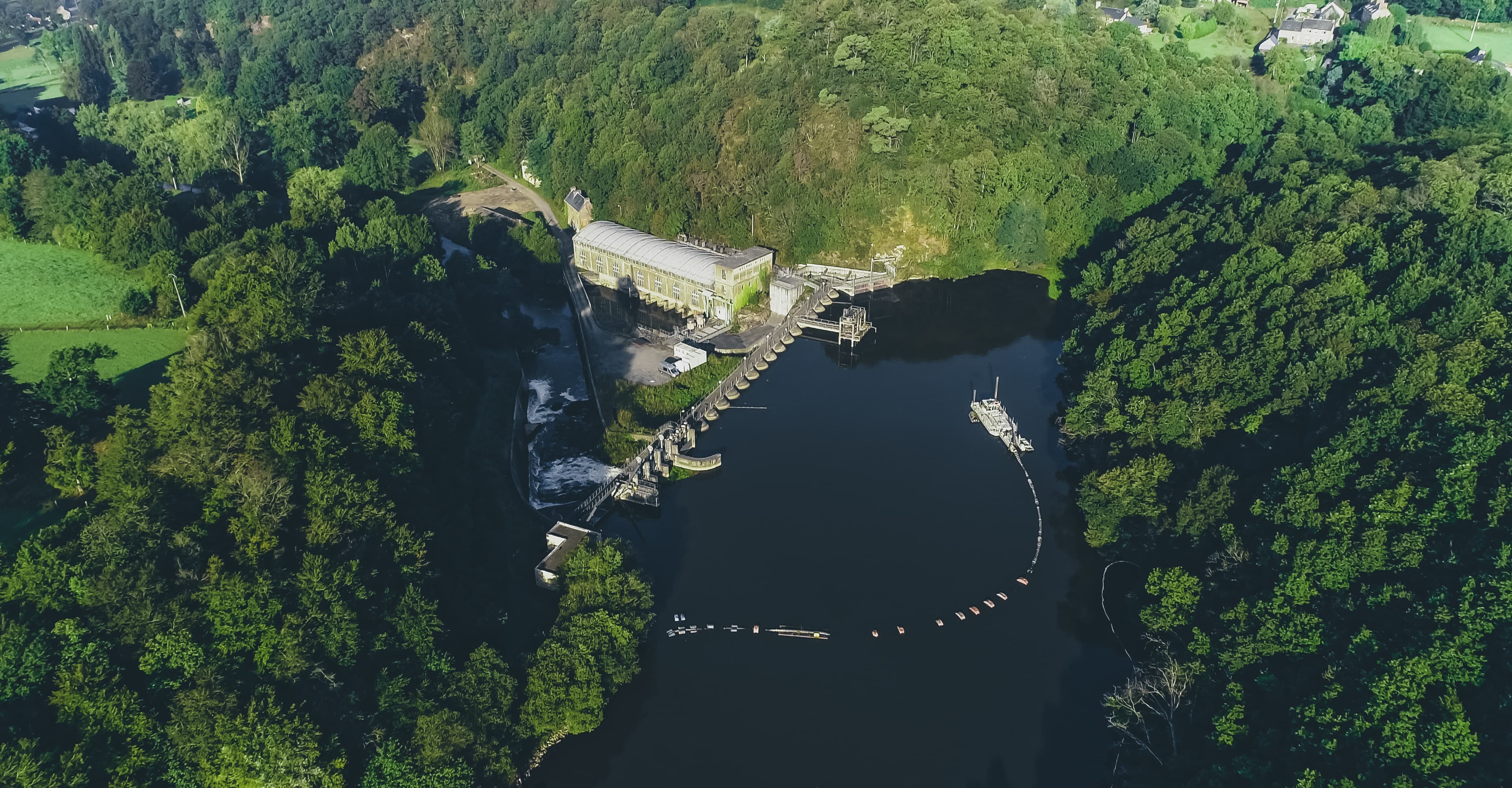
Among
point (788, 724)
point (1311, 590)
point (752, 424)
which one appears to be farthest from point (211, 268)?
point (1311, 590)

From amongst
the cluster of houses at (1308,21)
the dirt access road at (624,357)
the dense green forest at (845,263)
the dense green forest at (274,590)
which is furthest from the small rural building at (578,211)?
the cluster of houses at (1308,21)

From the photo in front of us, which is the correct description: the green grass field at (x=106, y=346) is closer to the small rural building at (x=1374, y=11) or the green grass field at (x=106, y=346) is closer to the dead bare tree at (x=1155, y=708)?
the dead bare tree at (x=1155, y=708)

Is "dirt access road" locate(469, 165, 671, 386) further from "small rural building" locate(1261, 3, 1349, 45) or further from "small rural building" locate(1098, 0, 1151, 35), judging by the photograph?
"small rural building" locate(1261, 3, 1349, 45)

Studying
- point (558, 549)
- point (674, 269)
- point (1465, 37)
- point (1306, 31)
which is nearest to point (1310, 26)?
point (1306, 31)

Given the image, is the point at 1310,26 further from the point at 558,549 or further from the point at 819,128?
the point at 558,549

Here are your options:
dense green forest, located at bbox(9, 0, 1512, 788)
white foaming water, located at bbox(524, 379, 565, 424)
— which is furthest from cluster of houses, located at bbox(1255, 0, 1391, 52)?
white foaming water, located at bbox(524, 379, 565, 424)
